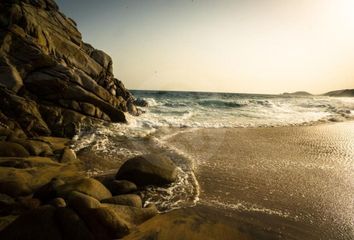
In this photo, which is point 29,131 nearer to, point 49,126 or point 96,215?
point 49,126

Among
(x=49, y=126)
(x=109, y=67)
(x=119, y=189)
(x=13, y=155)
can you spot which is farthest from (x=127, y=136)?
(x=109, y=67)

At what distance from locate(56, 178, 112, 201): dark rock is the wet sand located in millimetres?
2324

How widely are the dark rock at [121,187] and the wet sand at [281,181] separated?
1.74 meters

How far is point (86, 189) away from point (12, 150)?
3743 mm

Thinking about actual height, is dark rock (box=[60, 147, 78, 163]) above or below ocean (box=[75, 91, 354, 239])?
above

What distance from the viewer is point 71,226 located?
3.96 m

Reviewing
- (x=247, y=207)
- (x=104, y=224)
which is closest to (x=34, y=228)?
(x=104, y=224)

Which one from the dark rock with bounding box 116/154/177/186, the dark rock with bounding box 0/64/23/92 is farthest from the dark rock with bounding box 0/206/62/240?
the dark rock with bounding box 0/64/23/92

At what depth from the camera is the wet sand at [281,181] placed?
5088 mm

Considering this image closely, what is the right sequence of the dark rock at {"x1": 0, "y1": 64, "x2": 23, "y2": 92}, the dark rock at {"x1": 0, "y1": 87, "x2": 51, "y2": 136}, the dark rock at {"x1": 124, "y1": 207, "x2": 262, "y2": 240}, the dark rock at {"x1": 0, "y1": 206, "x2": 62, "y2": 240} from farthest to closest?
the dark rock at {"x1": 0, "y1": 64, "x2": 23, "y2": 92} → the dark rock at {"x1": 0, "y1": 87, "x2": 51, "y2": 136} → the dark rock at {"x1": 124, "y1": 207, "x2": 262, "y2": 240} → the dark rock at {"x1": 0, "y1": 206, "x2": 62, "y2": 240}

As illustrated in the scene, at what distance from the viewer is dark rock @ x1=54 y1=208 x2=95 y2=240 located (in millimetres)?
3893

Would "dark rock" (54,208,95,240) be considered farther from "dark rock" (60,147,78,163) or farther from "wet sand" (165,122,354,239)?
"dark rock" (60,147,78,163)

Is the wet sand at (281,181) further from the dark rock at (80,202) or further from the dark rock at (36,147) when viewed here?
the dark rock at (36,147)

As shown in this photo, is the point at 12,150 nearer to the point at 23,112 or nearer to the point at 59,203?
the point at 23,112
